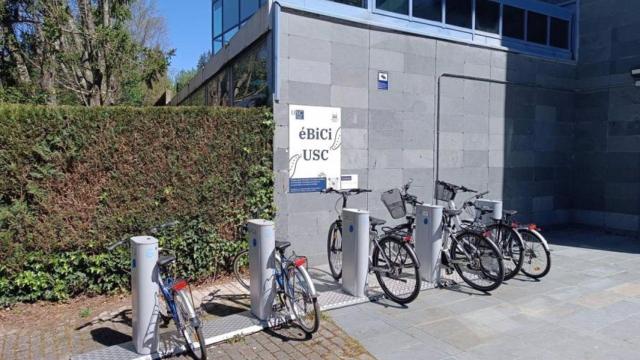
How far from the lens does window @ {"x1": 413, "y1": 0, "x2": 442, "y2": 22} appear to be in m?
7.33

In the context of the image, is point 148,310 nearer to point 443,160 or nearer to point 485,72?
point 443,160

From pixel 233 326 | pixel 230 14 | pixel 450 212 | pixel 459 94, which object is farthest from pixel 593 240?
pixel 230 14

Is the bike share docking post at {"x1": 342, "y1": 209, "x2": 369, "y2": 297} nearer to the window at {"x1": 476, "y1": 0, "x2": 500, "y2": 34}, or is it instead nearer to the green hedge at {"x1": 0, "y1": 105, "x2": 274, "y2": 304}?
the green hedge at {"x1": 0, "y1": 105, "x2": 274, "y2": 304}

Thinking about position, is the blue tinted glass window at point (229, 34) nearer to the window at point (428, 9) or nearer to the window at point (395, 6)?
the window at point (395, 6)

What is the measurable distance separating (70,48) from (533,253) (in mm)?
10112

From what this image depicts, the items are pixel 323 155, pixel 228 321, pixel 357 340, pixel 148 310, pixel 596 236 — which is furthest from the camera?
pixel 596 236

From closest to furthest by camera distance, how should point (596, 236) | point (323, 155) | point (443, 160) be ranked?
1. point (323, 155)
2. point (443, 160)
3. point (596, 236)

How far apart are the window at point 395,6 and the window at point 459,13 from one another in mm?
903

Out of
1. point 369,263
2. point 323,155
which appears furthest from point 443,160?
point 369,263

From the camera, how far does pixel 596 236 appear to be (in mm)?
8680

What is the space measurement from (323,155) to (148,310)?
322 centimetres

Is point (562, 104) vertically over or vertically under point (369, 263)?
over

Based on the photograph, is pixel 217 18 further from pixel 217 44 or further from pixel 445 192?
pixel 445 192

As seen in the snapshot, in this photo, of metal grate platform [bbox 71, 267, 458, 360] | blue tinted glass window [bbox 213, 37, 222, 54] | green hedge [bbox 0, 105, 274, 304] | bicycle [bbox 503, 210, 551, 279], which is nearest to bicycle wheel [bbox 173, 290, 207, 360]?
metal grate platform [bbox 71, 267, 458, 360]
